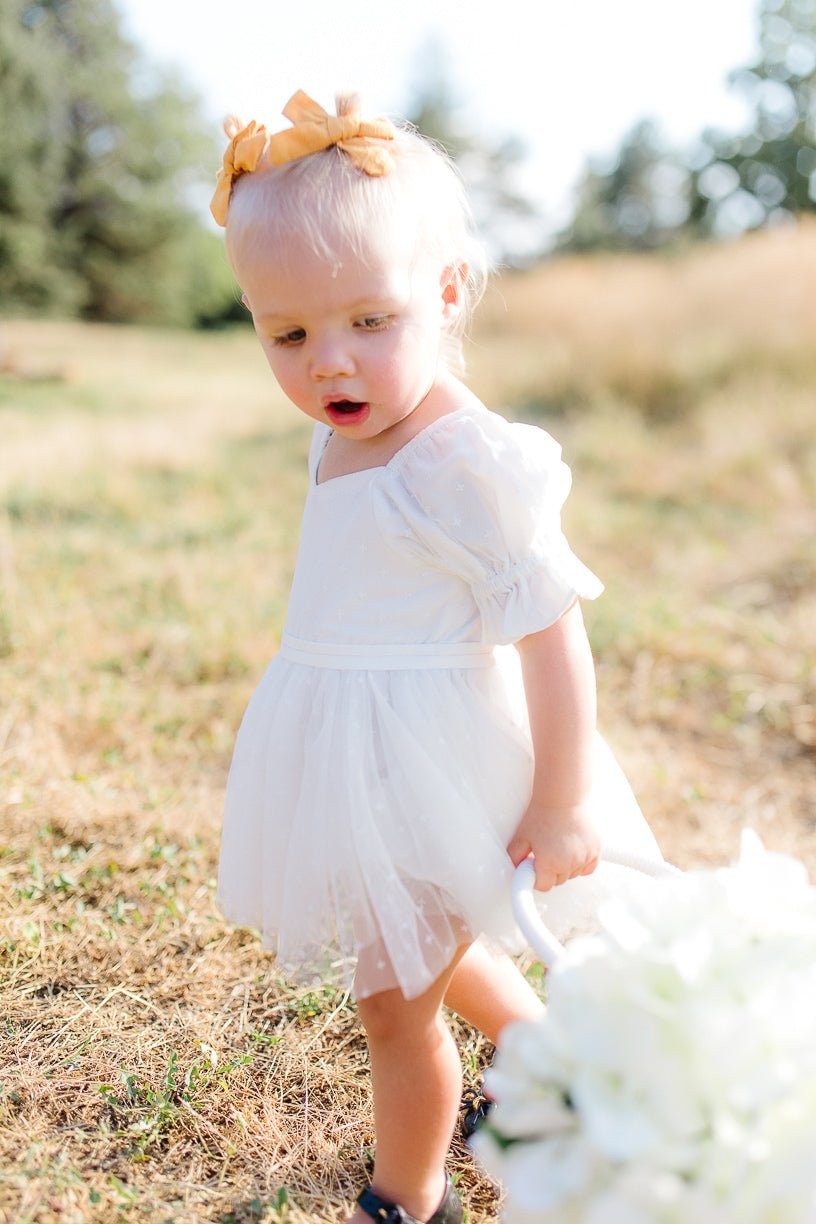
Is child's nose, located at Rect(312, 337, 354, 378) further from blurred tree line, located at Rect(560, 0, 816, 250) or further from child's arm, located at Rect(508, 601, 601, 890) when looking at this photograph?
blurred tree line, located at Rect(560, 0, 816, 250)

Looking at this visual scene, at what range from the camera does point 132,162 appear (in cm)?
1650

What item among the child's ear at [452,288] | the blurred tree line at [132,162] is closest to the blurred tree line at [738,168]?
the blurred tree line at [132,162]

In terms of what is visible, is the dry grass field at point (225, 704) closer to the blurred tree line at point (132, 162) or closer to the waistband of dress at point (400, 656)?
the waistband of dress at point (400, 656)

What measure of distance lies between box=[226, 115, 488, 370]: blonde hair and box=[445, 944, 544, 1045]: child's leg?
1.00m

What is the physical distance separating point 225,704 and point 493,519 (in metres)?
1.97

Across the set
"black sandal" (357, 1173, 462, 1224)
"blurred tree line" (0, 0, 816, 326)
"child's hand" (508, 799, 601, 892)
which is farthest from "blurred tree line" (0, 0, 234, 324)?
"black sandal" (357, 1173, 462, 1224)

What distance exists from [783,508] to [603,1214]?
16.4ft

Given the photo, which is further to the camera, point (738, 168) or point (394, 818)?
point (738, 168)

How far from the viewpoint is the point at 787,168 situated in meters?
28.5

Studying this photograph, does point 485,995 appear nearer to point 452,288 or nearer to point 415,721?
point 415,721

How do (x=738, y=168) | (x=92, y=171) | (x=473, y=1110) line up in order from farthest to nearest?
(x=738, y=168) → (x=92, y=171) → (x=473, y=1110)

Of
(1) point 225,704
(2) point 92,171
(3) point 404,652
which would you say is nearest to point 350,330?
(3) point 404,652

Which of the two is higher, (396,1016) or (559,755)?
(559,755)

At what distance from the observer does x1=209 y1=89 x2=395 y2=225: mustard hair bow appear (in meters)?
1.31
